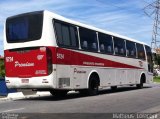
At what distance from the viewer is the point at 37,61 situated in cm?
1722

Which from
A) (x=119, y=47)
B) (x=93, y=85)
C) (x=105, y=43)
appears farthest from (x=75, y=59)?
(x=119, y=47)

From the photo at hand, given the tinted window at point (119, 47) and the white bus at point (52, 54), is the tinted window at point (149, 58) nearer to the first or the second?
the tinted window at point (119, 47)

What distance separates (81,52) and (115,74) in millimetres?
4763

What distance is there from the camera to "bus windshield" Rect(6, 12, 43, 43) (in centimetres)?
1733

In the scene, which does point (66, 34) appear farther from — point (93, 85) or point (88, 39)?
point (93, 85)

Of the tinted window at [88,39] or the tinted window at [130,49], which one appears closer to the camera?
the tinted window at [88,39]

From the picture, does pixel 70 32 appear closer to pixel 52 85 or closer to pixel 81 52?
pixel 81 52

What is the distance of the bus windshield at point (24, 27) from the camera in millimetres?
17328

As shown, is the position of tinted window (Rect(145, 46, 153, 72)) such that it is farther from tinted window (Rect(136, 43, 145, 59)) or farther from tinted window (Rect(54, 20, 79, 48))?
tinted window (Rect(54, 20, 79, 48))

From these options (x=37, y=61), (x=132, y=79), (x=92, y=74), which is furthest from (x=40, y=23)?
(x=132, y=79)

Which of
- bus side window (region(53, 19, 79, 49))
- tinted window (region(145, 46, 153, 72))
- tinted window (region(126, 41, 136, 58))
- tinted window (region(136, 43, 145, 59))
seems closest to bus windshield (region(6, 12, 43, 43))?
bus side window (region(53, 19, 79, 49))

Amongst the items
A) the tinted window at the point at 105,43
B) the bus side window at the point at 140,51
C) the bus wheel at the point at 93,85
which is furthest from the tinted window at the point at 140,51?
the bus wheel at the point at 93,85

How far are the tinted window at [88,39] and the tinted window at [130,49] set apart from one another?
5.06m

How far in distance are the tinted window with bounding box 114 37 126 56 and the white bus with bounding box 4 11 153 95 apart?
213 centimetres
